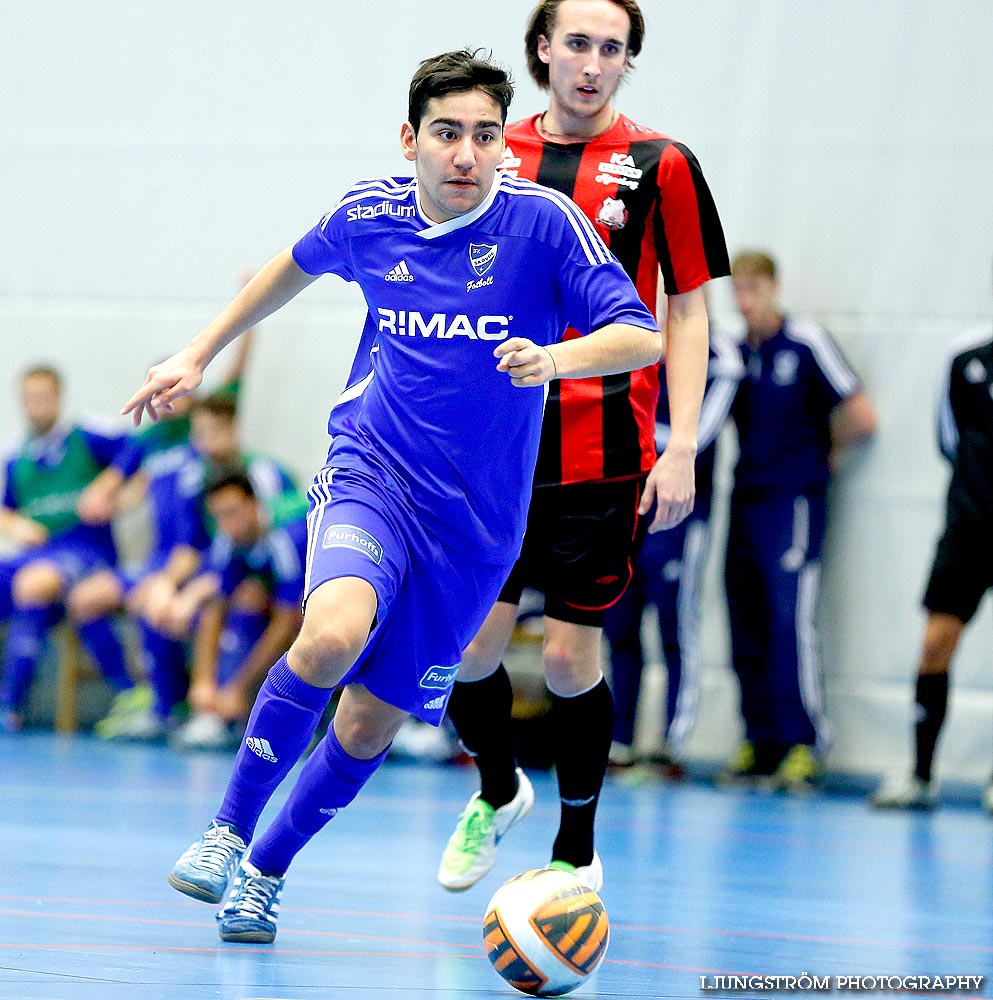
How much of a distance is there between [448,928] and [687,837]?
267 cm

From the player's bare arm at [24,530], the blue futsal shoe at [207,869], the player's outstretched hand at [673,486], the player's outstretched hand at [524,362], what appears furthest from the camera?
the player's bare arm at [24,530]

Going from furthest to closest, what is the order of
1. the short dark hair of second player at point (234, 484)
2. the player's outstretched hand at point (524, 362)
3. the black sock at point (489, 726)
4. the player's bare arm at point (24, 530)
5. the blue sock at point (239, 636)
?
the player's bare arm at point (24, 530) → the blue sock at point (239, 636) → the short dark hair of second player at point (234, 484) → the black sock at point (489, 726) → the player's outstretched hand at point (524, 362)

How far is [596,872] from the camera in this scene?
4957 millimetres

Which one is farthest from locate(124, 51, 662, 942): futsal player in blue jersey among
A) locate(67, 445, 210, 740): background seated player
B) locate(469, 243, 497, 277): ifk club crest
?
locate(67, 445, 210, 740): background seated player

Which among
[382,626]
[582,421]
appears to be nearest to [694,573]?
[582,421]

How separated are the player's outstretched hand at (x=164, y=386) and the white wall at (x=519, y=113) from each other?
6.02 metres

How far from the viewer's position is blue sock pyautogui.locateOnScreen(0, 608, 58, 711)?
1112cm

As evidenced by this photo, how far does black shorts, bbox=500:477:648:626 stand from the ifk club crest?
2.98ft

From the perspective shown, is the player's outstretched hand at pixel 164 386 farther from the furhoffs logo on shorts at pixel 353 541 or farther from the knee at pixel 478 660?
the knee at pixel 478 660

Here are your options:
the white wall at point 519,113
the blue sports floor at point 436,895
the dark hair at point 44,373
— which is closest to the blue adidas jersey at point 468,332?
the blue sports floor at point 436,895

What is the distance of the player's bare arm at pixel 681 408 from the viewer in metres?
4.70

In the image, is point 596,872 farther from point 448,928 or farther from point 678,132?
point 678,132

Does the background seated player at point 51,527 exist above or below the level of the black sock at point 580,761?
below

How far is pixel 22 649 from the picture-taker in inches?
439
